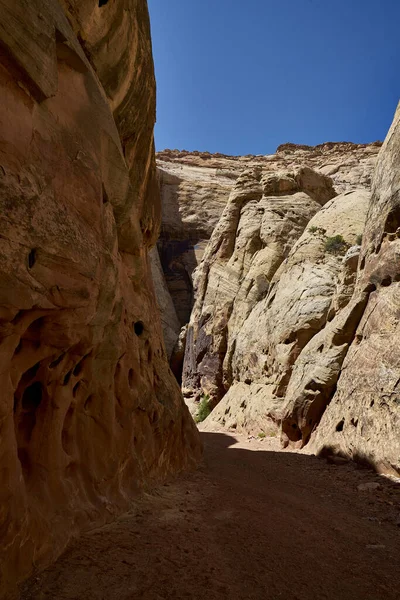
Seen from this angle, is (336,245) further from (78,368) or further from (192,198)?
(192,198)

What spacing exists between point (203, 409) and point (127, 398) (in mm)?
18350

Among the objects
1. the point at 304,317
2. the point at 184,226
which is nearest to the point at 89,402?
the point at 304,317

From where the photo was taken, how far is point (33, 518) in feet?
12.3

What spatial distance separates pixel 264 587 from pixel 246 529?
5.04 feet

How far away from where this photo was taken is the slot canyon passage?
3.65 meters

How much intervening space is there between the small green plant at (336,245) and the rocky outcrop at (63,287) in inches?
555

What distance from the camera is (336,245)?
19234 mm

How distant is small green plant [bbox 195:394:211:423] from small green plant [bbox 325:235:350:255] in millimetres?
12125

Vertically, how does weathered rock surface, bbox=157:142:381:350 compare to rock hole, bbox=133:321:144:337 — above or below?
above

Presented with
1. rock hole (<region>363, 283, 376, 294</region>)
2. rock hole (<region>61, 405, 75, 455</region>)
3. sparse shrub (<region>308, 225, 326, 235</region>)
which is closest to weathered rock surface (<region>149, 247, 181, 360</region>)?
sparse shrub (<region>308, 225, 326, 235</region>)

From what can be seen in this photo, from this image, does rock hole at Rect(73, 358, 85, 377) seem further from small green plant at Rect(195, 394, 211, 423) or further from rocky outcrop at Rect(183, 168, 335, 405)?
small green plant at Rect(195, 394, 211, 423)

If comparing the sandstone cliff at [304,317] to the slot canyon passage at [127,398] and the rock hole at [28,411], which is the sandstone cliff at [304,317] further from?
the rock hole at [28,411]

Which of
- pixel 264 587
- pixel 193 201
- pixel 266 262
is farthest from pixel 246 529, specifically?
pixel 193 201

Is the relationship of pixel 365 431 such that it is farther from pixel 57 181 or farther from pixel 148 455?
pixel 57 181
